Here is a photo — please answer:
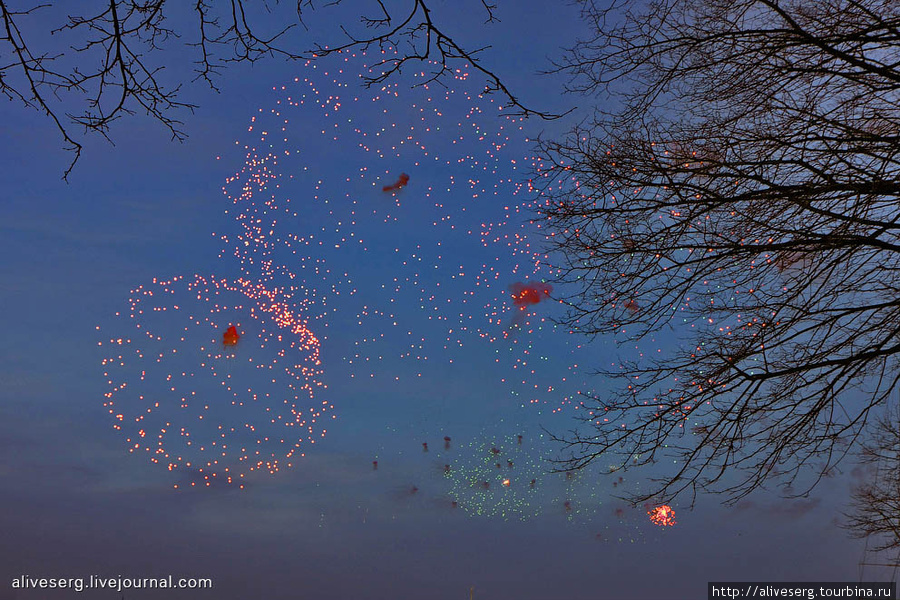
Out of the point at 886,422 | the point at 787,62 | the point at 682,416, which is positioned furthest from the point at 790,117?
the point at 886,422

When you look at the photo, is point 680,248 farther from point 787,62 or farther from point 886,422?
point 886,422

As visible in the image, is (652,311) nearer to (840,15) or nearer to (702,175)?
(702,175)

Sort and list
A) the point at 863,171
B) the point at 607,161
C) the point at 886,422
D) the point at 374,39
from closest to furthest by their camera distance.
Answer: the point at 374,39, the point at 863,171, the point at 607,161, the point at 886,422

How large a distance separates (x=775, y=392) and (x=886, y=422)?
688 cm

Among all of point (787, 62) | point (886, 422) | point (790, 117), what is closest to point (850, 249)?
point (790, 117)

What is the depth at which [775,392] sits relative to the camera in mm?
5883

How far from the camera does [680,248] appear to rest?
19.9ft

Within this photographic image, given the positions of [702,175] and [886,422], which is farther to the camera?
[886,422]

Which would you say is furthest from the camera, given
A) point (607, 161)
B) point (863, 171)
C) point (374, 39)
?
point (607, 161)

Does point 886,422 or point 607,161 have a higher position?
point 607,161

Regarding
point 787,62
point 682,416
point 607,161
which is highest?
point 787,62

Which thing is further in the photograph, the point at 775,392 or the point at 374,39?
the point at 775,392

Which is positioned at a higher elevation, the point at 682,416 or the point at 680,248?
the point at 680,248

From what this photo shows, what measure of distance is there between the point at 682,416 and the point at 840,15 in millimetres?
3471
